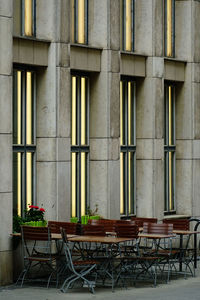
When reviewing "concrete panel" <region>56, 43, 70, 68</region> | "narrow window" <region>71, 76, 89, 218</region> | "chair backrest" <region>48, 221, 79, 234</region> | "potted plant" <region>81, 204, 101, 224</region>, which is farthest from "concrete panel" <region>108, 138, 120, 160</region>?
"chair backrest" <region>48, 221, 79, 234</region>

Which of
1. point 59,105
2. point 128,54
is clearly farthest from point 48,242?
point 128,54

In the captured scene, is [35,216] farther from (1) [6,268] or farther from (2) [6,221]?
(1) [6,268]

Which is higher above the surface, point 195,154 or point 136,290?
point 195,154

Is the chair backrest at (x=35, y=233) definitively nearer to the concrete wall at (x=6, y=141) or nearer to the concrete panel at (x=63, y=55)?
the concrete wall at (x=6, y=141)

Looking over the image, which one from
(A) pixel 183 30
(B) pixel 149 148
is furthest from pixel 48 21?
(A) pixel 183 30

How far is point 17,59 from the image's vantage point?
20.0 metres

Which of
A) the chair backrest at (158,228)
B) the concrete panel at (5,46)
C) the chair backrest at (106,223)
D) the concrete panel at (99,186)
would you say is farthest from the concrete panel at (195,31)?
the concrete panel at (5,46)

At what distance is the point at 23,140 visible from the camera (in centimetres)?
2062

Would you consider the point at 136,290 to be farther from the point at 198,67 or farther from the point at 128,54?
the point at 198,67

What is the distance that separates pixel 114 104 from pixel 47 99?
8.03 ft

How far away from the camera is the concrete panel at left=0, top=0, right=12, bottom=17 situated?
18750 millimetres

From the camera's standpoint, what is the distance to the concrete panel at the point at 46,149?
20719mm

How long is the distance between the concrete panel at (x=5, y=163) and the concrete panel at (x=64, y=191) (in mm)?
2174

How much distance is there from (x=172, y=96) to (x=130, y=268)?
7.72 m
